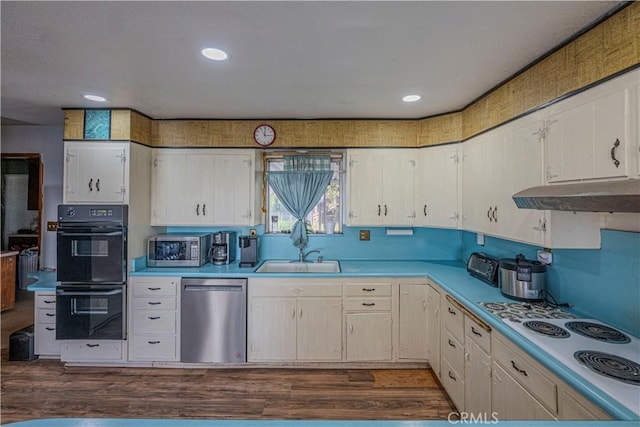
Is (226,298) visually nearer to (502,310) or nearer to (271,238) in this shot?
(271,238)

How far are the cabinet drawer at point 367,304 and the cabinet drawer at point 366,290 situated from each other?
0.05 m

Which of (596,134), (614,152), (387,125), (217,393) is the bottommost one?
(217,393)

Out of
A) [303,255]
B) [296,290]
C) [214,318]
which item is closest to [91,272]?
[214,318]

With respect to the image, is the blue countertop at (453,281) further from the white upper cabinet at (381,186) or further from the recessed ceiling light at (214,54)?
the recessed ceiling light at (214,54)

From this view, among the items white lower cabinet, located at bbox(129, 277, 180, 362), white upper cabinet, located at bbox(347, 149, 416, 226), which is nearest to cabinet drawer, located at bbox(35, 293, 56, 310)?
white lower cabinet, located at bbox(129, 277, 180, 362)

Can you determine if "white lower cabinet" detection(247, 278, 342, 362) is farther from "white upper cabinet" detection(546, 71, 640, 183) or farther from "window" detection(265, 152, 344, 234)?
"white upper cabinet" detection(546, 71, 640, 183)

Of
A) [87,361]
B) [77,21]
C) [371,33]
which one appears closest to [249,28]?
[371,33]

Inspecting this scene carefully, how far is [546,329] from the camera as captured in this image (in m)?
1.59

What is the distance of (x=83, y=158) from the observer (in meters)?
2.96

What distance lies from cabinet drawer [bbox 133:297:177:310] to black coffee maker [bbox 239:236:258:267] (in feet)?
2.55

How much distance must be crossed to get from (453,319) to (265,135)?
2616mm

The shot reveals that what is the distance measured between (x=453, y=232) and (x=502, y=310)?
1759mm

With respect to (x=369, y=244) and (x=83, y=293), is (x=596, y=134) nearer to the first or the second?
(x=369, y=244)

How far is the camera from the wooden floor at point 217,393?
233 cm
